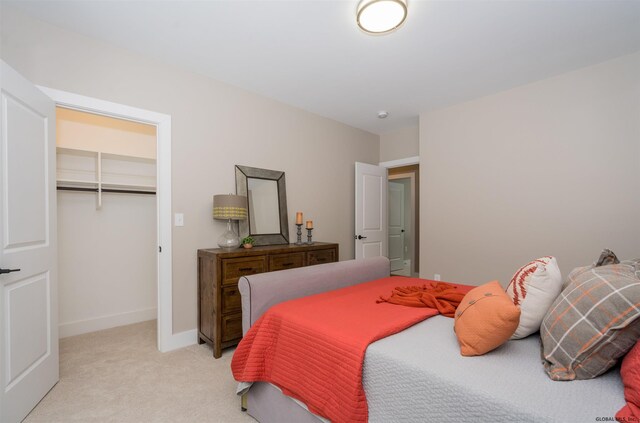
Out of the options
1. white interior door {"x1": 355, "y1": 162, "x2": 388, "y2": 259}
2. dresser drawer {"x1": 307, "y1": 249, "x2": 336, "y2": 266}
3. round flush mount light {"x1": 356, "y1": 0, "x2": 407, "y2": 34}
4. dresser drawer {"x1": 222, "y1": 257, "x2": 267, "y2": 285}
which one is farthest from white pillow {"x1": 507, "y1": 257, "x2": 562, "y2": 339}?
white interior door {"x1": 355, "y1": 162, "x2": 388, "y2": 259}

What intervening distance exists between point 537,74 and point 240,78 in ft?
9.72

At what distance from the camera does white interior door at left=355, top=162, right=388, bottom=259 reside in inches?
180

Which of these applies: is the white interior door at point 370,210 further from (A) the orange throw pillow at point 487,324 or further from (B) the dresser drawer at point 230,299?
(A) the orange throw pillow at point 487,324

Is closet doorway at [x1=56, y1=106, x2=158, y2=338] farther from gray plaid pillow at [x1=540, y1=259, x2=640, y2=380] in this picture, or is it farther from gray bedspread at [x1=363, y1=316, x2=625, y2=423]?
gray plaid pillow at [x1=540, y1=259, x2=640, y2=380]

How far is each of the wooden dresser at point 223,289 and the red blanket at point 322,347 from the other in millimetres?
1019

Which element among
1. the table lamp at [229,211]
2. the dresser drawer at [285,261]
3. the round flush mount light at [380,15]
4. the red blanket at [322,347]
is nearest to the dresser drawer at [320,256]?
the dresser drawer at [285,261]

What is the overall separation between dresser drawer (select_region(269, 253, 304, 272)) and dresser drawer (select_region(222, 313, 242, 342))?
1.78ft

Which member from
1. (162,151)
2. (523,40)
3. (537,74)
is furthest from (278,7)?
(537,74)

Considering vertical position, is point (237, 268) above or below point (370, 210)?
below

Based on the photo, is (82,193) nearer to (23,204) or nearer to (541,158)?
(23,204)

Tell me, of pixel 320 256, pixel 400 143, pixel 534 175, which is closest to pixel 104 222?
pixel 320 256

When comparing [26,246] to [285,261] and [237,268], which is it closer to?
[237,268]

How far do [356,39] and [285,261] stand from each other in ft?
6.97

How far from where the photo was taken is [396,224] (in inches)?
274
